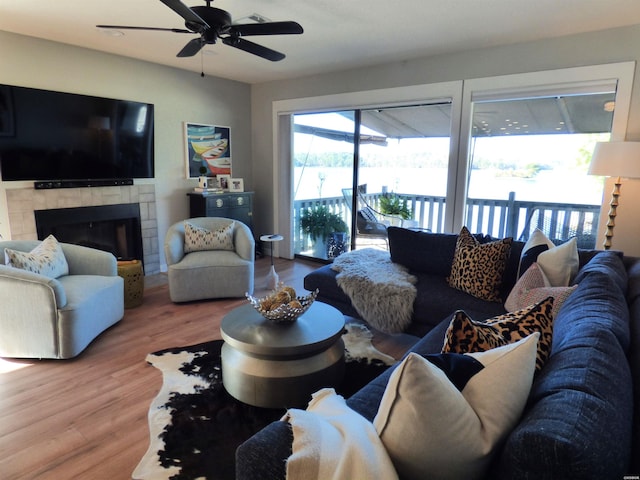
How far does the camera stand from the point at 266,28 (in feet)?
8.32

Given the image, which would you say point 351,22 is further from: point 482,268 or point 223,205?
point 223,205

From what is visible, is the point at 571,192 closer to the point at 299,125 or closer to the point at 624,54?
the point at 624,54

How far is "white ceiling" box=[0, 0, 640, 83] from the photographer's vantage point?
283 cm

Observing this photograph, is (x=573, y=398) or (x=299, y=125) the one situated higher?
(x=299, y=125)

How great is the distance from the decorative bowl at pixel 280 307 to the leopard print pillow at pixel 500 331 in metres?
1.14

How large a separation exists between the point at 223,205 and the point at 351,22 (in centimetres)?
282


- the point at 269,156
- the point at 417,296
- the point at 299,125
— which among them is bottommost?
the point at 417,296

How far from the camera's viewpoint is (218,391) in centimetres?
240

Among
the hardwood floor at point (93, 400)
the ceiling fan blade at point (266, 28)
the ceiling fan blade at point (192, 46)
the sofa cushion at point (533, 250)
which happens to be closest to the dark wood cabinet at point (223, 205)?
the hardwood floor at point (93, 400)

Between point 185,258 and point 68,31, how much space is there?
7.49 ft

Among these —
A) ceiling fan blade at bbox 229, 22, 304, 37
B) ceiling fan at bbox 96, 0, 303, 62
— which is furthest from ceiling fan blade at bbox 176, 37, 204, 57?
ceiling fan blade at bbox 229, 22, 304, 37

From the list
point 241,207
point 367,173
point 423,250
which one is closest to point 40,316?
point 423,250

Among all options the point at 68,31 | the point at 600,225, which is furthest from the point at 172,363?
the point at 600,225

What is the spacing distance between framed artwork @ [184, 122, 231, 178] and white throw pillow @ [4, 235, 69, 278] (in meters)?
2.26
